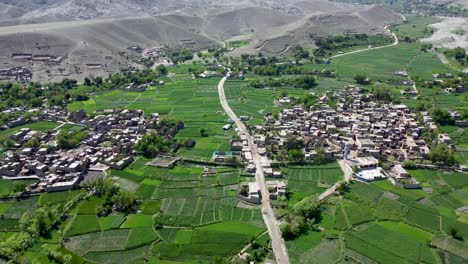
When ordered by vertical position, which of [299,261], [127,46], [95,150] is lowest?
[299,261]

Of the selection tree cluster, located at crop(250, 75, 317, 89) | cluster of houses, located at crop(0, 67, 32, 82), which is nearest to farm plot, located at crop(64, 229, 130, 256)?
tree cluster, located at crop(250, 75, 317, 89)

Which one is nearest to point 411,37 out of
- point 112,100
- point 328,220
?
point 112,100

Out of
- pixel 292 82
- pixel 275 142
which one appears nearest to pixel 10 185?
pixel 275 142

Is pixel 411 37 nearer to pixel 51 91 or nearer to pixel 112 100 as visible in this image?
pixel 112 100

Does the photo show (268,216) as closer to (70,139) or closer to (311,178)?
(311,178)

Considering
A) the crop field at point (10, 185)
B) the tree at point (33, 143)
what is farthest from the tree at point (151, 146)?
the tree at point (33, 143)

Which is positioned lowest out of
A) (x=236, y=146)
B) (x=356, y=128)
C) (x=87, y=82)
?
(x=236, y=146)
